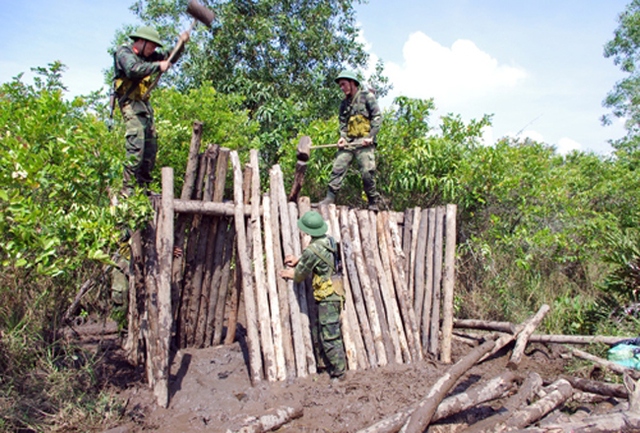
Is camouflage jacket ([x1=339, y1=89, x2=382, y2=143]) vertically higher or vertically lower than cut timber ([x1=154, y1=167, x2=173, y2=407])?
higher

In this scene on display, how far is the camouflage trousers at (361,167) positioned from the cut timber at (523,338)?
2512 mm

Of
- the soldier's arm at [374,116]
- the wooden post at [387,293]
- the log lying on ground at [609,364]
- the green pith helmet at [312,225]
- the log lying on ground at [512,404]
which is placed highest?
the soldier's arm at [374,116]

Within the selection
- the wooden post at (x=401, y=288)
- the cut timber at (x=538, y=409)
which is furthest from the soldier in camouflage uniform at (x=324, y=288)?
the cut timber at (x=538, y=409)

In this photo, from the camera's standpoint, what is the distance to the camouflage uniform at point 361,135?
6594 millimetres

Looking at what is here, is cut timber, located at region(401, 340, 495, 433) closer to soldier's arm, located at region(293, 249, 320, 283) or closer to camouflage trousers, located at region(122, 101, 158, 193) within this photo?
soldier's arm, located at region(293, 249, 320, 283)

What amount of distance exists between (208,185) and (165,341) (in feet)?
5.40

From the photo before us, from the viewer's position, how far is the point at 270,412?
4227mm

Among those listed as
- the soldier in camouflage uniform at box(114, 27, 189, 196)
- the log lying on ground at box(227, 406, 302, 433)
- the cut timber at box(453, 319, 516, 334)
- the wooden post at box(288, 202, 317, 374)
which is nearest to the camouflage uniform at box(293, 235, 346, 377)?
the wooden post at box(288, 202, 317, 374)

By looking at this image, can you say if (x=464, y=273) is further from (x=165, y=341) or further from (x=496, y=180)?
(x=165, y=341)

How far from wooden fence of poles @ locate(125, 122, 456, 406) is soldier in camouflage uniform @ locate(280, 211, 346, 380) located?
17cm

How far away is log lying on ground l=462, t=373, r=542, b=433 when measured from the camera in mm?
4250

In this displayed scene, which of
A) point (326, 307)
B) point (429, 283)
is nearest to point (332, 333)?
point (326, 307)

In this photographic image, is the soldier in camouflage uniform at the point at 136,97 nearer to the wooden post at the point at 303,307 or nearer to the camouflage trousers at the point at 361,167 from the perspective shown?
the wooden post at the point at 303,307

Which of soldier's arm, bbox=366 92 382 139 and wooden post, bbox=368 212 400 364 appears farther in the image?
soldier's arm, bbox=366 92 382 139
